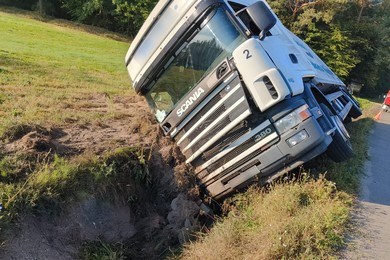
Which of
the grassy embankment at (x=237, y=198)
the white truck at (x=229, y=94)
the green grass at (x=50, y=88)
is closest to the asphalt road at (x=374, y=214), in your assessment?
the grassy embankment at (x=237, y=198)

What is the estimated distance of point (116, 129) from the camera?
6906 mm

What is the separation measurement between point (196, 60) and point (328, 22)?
28810mm

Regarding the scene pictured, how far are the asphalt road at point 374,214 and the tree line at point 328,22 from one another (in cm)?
2484

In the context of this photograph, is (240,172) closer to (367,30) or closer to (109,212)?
(109,212)

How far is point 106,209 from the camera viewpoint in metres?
5.11

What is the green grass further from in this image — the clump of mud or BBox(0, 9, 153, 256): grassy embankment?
the clump of mud

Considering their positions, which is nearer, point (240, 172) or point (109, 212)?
point (109, 212)

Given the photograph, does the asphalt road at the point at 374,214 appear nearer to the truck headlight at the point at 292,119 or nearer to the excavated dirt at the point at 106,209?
the truck headlight at the point at 292,119

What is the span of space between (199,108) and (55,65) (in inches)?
368

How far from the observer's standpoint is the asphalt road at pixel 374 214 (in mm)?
4301

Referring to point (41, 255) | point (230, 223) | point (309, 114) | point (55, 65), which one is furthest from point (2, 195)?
point (55, 65)

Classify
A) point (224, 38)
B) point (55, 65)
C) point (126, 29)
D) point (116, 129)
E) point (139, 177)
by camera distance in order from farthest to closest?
point (126, 29) < point (55, 65) < point (116, 129) < point (139, 177) < point (224, 38)

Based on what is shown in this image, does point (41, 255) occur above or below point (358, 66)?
above

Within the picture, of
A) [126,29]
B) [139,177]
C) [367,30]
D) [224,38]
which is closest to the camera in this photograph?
[224,38]
